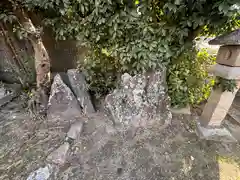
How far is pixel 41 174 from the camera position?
1.34m

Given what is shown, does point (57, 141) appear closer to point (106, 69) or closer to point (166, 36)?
point (106, 69)

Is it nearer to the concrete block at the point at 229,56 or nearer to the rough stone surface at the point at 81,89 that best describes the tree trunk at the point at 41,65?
the rough stone surface at the point at 81,89

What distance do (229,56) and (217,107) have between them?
0.63 metres

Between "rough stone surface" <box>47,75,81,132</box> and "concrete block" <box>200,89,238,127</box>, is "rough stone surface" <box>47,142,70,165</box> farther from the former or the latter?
"concrete block" <box>200,89,238,127</box>

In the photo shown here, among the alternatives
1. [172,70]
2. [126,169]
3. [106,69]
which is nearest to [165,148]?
[126,169]

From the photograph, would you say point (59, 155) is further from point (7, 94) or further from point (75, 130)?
point (7, 94)

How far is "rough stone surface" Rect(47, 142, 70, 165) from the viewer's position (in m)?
1.47

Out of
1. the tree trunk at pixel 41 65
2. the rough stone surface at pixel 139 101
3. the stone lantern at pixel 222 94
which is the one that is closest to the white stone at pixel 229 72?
the stone lantern at pixel 222 94

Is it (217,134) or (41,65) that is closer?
(217,134)

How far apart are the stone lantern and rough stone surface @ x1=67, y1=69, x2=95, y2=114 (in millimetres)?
1679

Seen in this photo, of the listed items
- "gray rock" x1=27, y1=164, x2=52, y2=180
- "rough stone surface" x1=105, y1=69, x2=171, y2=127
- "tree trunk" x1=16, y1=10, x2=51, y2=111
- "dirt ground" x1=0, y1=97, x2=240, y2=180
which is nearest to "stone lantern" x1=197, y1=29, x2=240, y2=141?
"dirt ground" x1=0, y1=97, x2=240, y2=180

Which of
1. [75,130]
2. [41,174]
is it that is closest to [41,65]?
[75,130]

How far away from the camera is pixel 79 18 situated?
5.43 ft

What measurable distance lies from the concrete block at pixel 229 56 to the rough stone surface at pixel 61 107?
1.98 m
